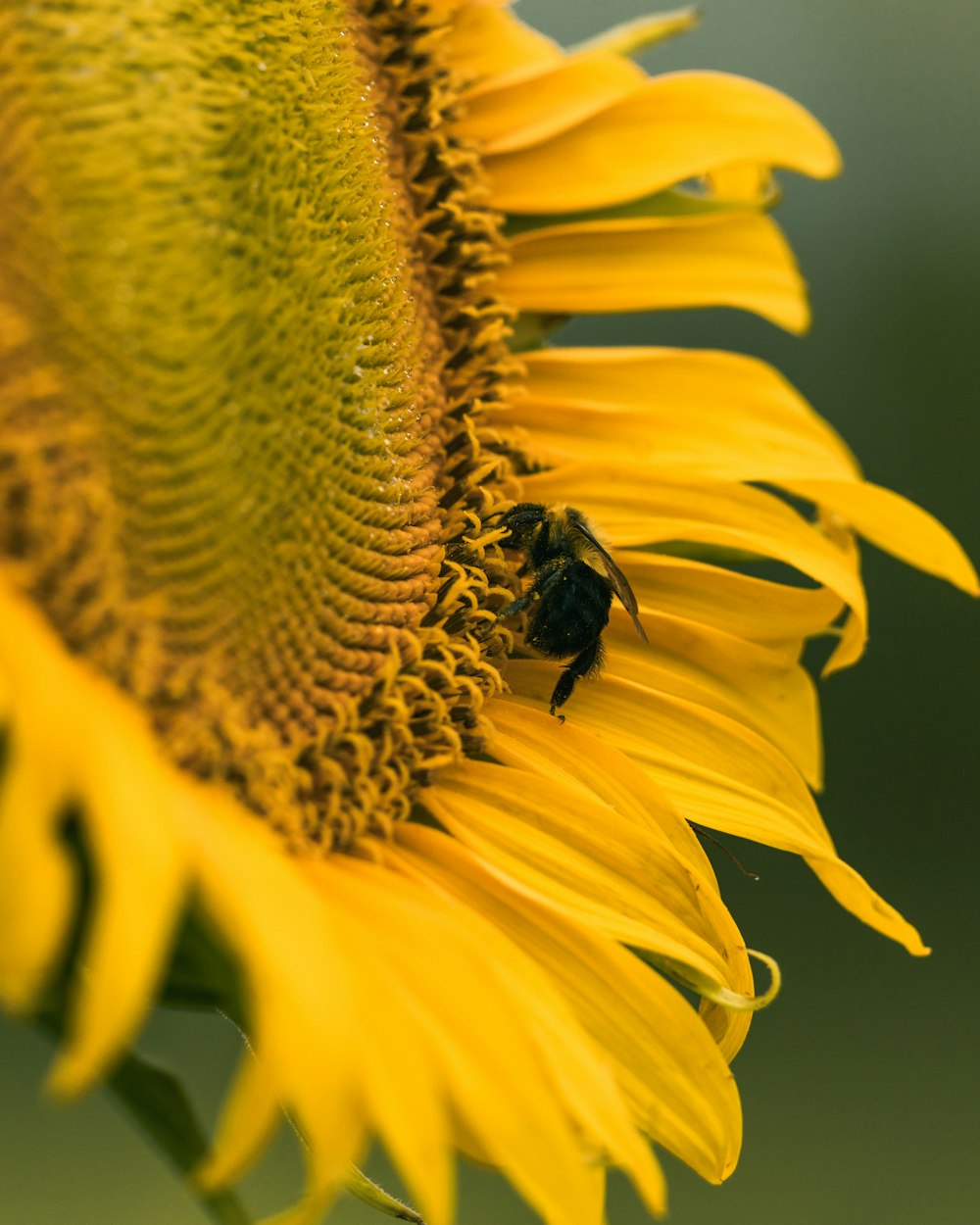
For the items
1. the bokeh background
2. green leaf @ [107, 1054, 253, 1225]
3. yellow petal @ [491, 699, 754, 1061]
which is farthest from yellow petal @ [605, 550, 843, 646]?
the bokeh background

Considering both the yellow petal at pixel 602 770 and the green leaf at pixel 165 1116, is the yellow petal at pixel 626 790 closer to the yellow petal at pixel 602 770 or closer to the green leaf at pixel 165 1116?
the yellow petal at pixel 602 770

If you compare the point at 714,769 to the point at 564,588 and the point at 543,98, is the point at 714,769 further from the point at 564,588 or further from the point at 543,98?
the point at 543,98

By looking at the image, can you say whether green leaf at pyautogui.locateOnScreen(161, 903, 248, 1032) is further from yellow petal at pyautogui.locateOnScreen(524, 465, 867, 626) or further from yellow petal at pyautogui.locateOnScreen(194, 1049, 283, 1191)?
yellow petal at pyautogui.locateOnScreen(524, 465, 867, 626)

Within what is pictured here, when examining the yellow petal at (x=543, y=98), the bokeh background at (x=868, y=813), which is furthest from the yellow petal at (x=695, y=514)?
the bokeh background at (x=868, y=813)

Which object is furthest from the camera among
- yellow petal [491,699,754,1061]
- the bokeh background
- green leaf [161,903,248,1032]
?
the bokeh background

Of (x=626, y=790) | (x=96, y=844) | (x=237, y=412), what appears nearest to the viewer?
Result: (x=96, y=844)

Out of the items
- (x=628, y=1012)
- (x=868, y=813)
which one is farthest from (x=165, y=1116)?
(x=868, y=813)

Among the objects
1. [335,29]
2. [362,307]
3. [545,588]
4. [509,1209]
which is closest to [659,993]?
[545,588]

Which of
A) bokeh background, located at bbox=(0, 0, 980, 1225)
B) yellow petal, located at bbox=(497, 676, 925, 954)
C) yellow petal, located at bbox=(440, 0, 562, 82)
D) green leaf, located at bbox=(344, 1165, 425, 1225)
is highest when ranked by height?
yellow petal, located at bbox=(440, 0, 562, 82)
